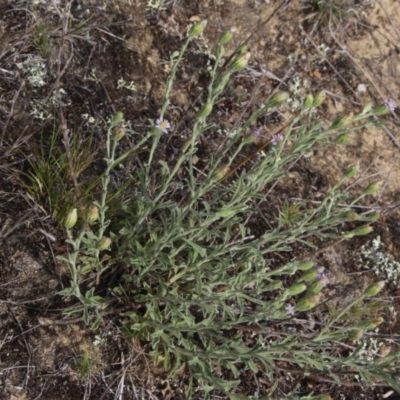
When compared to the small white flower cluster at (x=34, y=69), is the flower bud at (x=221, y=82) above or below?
above

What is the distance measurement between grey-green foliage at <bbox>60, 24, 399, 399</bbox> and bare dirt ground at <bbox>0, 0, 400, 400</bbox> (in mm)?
189

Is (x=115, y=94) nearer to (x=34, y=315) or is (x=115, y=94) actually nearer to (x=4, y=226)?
(x=4, y=226)

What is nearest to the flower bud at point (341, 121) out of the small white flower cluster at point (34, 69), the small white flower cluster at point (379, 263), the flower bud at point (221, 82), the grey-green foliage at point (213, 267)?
the grey-green foliage at point (213, 267)

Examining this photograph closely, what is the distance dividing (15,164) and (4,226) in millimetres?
308

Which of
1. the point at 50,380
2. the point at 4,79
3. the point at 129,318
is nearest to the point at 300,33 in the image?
the point at 4,79

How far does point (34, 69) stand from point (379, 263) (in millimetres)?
1954

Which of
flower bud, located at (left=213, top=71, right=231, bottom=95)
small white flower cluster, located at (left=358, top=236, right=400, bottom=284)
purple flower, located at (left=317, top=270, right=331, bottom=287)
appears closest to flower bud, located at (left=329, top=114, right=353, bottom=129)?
flower bud, located at (left=213, top=71, right=231, bottom=95)

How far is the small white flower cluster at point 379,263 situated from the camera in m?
3.38

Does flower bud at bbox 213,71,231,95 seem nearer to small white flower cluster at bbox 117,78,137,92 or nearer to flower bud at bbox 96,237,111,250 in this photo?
flower bud at bbox 96,237,111,250

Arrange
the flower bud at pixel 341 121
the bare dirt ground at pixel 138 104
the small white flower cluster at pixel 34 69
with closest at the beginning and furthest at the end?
the flower bud at pixel 341 121 → the bare dirt ground at pixel 138 104 → the small white flower cluster at pixel 34 69

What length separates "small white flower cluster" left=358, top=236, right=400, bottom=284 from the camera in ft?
11.1

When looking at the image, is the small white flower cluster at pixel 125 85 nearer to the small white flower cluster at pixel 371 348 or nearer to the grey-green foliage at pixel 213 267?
the grey-green foliage at pixel 213 267

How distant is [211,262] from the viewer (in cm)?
268

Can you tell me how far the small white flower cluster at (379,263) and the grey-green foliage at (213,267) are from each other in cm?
66
